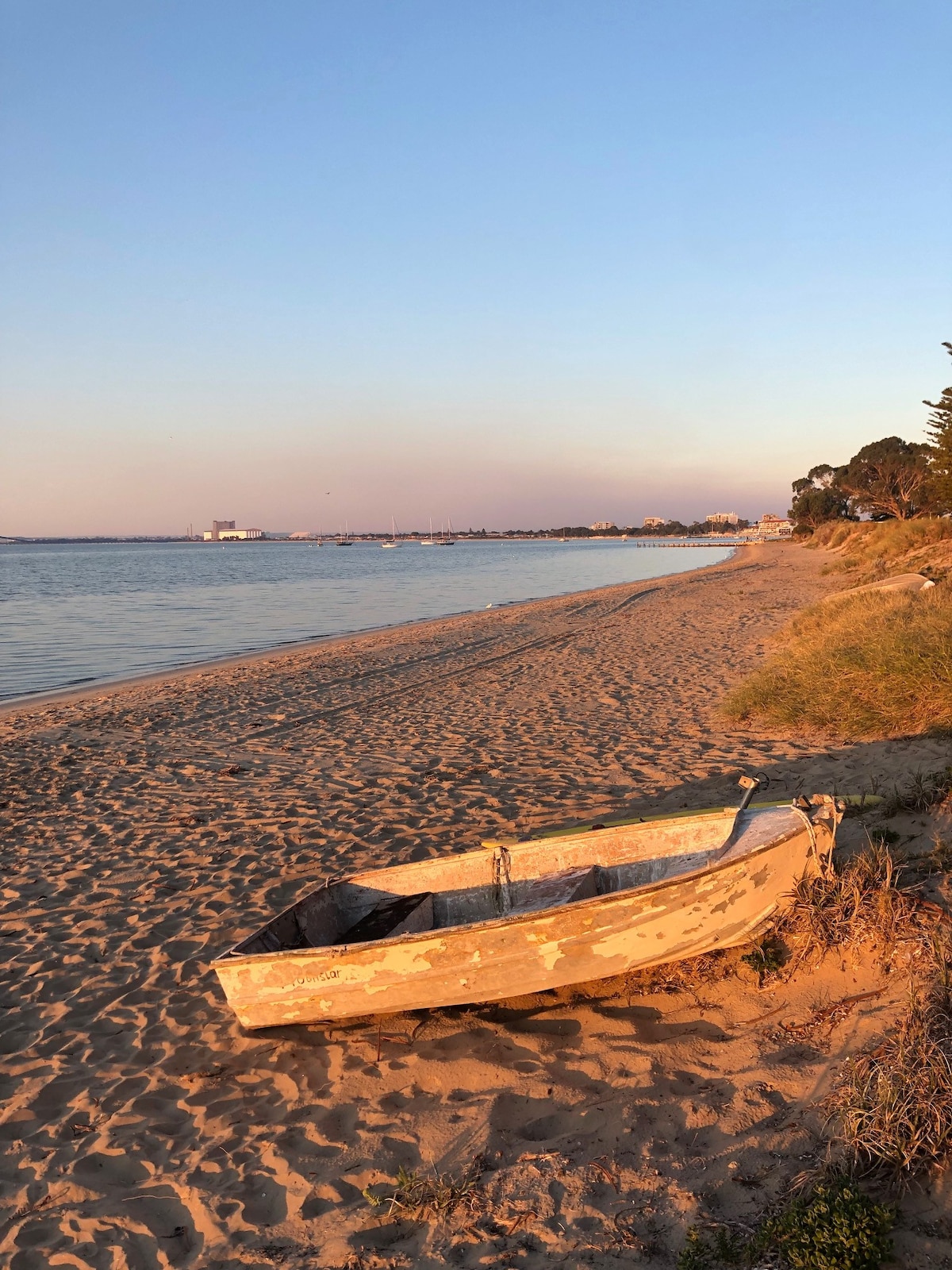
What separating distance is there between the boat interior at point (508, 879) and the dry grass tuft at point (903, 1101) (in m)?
1.49

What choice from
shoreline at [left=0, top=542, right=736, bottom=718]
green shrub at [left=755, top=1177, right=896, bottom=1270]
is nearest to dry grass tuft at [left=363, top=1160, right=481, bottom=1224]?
green shrub at [left=755, top=1177, right=896, bottom=1270]

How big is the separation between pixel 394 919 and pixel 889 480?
66.8 metres

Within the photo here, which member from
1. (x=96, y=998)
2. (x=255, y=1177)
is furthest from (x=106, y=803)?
(x=255, y=1177)

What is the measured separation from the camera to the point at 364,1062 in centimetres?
417

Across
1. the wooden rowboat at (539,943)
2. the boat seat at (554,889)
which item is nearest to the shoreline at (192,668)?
the wooden rowboat at (539,943)

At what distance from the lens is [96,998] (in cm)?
490

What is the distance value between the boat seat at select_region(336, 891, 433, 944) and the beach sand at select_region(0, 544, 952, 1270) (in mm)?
486

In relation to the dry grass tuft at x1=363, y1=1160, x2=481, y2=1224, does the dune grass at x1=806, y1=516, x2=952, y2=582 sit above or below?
above

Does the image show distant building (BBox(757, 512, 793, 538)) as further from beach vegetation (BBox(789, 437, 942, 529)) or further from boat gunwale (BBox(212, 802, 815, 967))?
boat gunwale (BBox(212, 802, 815, 967))

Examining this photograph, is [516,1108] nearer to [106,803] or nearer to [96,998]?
[96,998]

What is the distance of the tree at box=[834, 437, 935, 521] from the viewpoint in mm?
58125

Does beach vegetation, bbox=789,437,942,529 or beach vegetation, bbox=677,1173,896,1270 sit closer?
beach vegetation, bbox=677,1173,896,1270

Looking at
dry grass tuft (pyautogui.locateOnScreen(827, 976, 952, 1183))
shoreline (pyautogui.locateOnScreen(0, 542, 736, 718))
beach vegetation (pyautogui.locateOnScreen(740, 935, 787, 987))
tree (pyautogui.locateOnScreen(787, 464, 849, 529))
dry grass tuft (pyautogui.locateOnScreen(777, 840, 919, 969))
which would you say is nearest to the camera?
dry grass tuft (pyautogui.locateOnScreen(827, 976, 952, 1183))

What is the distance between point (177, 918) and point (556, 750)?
16.4 feet
